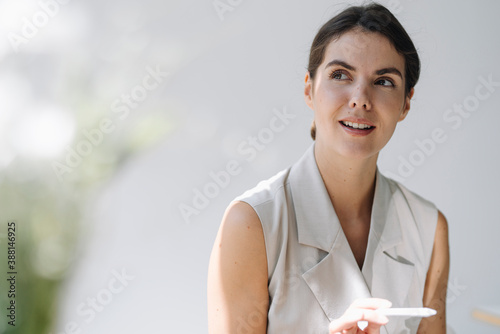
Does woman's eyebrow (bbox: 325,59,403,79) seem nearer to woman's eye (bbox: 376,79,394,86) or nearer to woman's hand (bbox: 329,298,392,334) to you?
woman's eye (bbox: 376,79,394,86)

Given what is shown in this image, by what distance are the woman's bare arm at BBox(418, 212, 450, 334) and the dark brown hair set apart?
1.43 feet

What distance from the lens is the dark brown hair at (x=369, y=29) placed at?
1.32 metres

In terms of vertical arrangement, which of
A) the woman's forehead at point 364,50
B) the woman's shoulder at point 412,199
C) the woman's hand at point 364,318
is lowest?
the woman's hand at point 364,318

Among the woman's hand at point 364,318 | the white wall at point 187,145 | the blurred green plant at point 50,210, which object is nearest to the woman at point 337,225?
the woman's hand at point 364,318

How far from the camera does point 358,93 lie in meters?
1.27

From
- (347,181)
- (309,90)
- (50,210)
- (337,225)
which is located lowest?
(337,225)

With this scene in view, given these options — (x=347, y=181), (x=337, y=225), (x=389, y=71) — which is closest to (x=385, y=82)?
(x=389, y=71)

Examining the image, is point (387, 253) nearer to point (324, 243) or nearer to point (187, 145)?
point (324, 243)

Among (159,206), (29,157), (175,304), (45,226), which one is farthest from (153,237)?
(29,157)

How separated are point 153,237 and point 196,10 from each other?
3.09ft

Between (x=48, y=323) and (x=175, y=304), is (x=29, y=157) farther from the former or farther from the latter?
(x=175, y=304)

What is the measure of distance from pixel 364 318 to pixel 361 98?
51cm

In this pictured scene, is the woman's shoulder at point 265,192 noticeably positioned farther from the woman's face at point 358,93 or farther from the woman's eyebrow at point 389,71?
the woman's eyebrow at point 389,71

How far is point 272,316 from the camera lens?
124 centimetres
